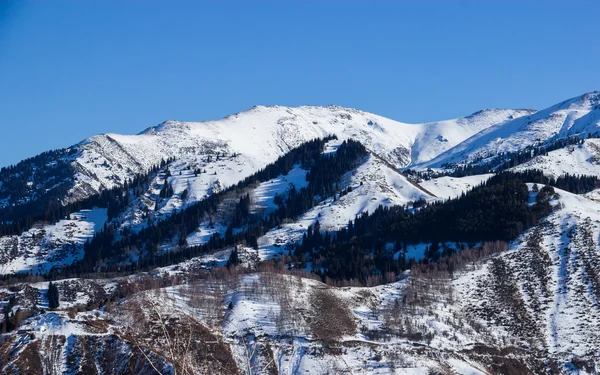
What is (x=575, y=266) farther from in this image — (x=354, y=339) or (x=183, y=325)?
(x=183, y=325)

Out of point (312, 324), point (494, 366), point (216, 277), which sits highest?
point (216, 277)

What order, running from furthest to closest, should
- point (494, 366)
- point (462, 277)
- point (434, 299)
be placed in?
point (462, 277) < point (434, 299) < point (494, 366)

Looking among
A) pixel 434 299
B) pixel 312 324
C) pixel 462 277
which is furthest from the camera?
pixel 462 277

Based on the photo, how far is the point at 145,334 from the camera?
124312 millimetres

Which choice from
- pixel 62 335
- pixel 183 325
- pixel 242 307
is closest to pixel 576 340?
pixel 242 307

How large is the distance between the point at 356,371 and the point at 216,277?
222 feet

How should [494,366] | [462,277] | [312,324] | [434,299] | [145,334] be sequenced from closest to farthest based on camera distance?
[145,334] → [494,366] → [312,324] → [434,299] → [462,277]

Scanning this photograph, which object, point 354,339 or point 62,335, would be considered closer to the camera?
point 62,335

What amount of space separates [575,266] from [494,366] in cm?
5463

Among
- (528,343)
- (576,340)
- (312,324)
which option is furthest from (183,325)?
(576,340)

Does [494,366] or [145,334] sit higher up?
[145,334]

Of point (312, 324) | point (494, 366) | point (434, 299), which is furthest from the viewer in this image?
point (434, 299)

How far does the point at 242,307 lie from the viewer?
152250 millimetres

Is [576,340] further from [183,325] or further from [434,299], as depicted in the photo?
[183,325]
